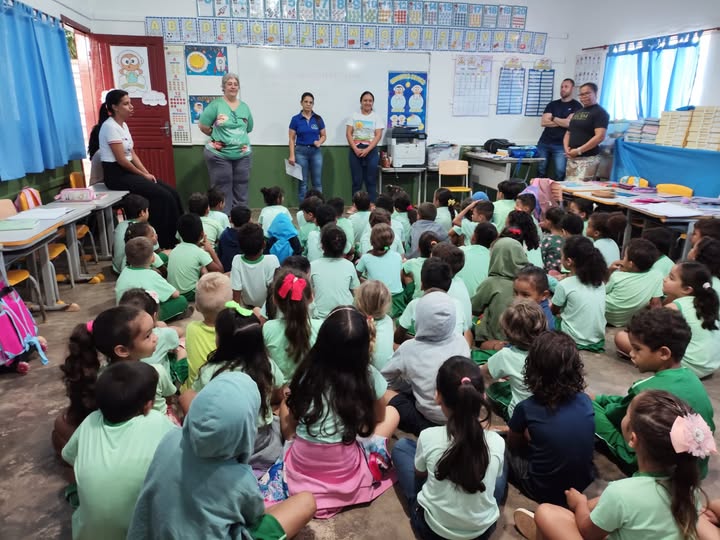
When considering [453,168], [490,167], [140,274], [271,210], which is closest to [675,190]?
[490,167]

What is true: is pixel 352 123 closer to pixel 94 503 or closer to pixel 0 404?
pixel 0 404

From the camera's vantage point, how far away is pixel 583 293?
284 cm

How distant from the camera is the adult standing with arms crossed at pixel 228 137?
218 inches

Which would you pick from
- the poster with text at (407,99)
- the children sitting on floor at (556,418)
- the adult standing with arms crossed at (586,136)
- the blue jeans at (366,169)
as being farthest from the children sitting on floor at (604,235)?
the poster with text at (407,99)

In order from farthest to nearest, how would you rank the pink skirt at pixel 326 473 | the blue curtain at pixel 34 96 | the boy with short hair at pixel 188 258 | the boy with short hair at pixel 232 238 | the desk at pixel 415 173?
the desk at pixel 415 173 → the blue curtain at pixel 34 96 → the boy with short hair at pixel 232 238 → the boy with short hair at pixel 188 258 → the pink skirt at pixel 326 473

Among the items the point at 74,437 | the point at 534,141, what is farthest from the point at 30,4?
the point at 534,141

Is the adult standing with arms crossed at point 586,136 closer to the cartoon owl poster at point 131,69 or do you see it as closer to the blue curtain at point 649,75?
the blue curtain at point 649,75

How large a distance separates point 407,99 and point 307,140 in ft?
5.22

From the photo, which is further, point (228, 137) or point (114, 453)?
point (228, 137)

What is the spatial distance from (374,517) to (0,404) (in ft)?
6.23

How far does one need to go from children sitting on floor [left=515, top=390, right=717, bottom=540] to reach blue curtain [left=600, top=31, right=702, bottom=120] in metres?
5.62

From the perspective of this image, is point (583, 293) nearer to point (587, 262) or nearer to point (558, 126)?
point (587, 262)

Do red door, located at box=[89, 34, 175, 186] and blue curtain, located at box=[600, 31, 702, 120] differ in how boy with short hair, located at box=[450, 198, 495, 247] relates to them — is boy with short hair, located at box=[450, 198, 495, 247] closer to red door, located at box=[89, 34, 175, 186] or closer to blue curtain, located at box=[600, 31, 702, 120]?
blue curtain, located at box=[600, 31, 702, 120]

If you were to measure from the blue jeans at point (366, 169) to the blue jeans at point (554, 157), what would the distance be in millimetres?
2163
